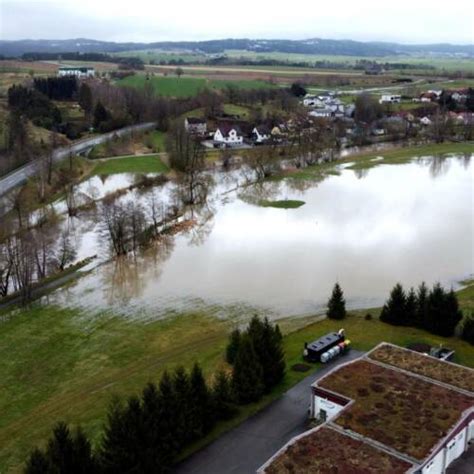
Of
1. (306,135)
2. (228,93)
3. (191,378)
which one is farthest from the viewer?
(228,93)

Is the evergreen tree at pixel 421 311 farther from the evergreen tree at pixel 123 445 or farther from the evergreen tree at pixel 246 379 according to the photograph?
the evergreen tree at pixel 123 445

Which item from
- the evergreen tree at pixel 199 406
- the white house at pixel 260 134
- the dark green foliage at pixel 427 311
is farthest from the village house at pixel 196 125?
the evergreen tree at pixel 199 406

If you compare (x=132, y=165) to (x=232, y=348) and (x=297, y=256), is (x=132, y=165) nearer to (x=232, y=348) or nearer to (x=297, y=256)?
(x=297, y=256)

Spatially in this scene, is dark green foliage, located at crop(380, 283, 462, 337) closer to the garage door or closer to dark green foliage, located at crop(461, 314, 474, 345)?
dark green foliage, located at crop(461, 314, 474, 345)

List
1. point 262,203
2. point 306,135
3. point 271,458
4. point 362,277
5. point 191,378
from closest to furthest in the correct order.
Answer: point 271,458, point 191,378, point 362,277, point 262,203, point 306,135

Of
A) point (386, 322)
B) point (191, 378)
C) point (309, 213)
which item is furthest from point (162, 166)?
point (191, 378)

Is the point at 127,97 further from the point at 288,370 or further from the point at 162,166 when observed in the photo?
the point at 288,370

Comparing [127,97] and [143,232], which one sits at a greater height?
[127,97]
